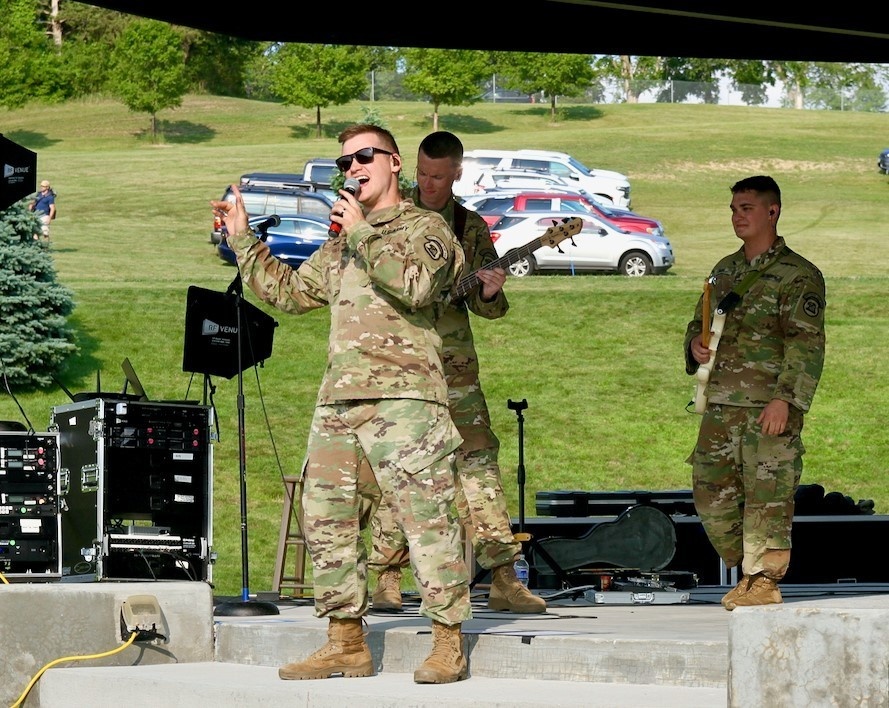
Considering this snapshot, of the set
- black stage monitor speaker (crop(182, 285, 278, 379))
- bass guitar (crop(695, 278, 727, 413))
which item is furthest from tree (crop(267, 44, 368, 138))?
bass guitar (crop(695, 278, 727, 413))

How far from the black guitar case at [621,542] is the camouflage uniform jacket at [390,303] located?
3.30 metres

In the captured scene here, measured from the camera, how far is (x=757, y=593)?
6.93 meters

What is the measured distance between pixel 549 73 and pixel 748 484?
5640cm

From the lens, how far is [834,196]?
46469 mm

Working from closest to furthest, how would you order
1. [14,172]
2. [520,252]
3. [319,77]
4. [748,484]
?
[520,252]
[748,484]
[14,172]
[319,77]

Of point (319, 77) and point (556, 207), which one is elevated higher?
point (319, 77)

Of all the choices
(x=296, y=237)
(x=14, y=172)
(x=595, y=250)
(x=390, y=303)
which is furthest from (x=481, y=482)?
(x=595, y=250)

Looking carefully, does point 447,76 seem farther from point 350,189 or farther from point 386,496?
point 386,496

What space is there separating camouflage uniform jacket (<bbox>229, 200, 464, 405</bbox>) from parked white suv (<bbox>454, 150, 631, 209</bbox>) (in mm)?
36896

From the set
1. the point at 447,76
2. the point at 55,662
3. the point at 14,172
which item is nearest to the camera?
the point at 55,662

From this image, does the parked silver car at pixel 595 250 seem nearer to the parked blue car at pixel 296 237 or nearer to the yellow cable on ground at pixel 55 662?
the parked blue car at pixel 296 237

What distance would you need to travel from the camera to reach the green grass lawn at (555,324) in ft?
64.5

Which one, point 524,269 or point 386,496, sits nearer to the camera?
point 386,496

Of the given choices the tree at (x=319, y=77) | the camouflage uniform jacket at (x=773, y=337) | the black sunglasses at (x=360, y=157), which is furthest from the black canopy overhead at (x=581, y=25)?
the tree at (x=319, y=77)
